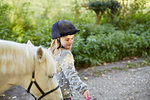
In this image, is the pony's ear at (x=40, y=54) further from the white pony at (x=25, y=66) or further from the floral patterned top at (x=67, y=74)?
the floral patterned top at (x=67, y=74)

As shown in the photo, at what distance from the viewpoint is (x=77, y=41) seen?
4504 millimetres

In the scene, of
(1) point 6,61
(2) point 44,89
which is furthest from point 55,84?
(1) point 6,61

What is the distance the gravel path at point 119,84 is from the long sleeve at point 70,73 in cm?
158

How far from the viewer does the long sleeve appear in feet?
5.39

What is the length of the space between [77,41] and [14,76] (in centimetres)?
334

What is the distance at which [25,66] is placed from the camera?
1247mm

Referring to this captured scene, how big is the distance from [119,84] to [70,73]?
235cm

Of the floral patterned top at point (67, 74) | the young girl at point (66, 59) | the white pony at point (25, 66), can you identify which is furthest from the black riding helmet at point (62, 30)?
the white pony at point (25, 66)

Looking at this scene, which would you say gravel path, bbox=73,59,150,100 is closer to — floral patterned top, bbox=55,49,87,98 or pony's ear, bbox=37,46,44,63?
floral patterned top, bbox=55,49,87,98

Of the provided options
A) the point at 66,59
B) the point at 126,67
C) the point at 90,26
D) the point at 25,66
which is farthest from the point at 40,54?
the point at 90,26

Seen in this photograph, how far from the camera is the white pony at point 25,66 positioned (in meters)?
1.18

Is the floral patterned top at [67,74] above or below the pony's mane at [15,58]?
below

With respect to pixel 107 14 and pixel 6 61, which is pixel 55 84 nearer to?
pixel 6 61

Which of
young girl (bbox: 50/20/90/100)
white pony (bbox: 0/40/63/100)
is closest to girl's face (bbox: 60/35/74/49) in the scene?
young girl (bbox: 50/20/90/100)
